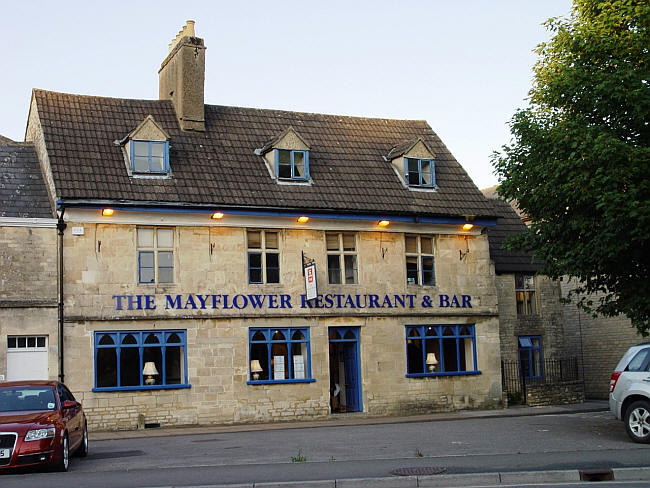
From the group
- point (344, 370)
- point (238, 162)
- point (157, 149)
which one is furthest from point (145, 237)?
point (344, 370)

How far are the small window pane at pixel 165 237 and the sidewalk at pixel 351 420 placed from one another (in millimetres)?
5141

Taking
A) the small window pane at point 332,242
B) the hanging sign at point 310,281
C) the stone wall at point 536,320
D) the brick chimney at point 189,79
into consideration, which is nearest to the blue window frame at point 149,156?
the brick chimney at point 189,79

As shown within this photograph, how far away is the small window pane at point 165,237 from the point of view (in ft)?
81.1

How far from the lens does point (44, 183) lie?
25.1 meters

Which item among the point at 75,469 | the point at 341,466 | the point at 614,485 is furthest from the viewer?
the point at 75,469

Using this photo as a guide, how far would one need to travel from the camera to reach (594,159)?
1805 cm

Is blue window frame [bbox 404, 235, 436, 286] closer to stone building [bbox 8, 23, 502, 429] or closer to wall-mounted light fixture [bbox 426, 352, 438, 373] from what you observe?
stone building [bbox 8, 23, 502, 429]

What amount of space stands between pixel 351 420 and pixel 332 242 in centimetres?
544

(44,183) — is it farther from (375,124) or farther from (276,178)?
(375,124)

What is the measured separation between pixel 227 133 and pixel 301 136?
8.53 feet

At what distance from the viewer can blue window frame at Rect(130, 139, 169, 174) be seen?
82.8 feet

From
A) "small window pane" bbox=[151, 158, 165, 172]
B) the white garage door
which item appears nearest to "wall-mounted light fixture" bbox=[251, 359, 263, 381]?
the white garage door

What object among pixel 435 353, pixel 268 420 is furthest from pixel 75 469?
pixel 435 353

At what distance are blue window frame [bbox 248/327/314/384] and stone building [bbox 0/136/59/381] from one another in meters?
5.62
